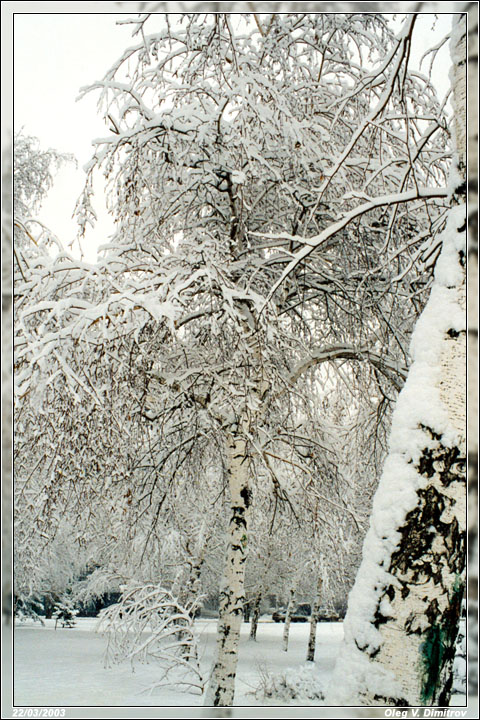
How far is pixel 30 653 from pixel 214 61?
58.0 feet

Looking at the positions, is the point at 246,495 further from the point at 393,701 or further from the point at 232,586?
the point at 393,701

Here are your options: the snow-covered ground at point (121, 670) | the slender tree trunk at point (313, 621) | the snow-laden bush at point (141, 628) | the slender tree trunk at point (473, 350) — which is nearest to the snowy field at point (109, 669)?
the snow-covered ground at point (121, 670)

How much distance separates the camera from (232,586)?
662 cm

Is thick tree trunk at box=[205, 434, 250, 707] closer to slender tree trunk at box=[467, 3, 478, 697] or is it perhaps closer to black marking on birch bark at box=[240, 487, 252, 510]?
black marking on birch bark at box=[240, 487, 252, 510]

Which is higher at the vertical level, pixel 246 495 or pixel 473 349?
pixel 473 349

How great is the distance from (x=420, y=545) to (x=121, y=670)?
47.2 ft

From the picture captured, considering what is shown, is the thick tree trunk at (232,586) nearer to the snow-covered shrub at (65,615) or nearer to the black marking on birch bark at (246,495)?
the black marking on birch bark at (246,495)

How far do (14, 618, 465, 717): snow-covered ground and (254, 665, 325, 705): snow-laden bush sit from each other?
0.02 metres

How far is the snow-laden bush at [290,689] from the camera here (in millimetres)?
11643

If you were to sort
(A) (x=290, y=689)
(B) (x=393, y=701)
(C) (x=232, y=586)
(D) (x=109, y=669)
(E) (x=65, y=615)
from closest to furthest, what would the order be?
1. (B) (x=393, y=701)
2. (C) (x=232, y=586)
3. (A) (x=290, y=689)
4. (D) (x=109, y=669)
5. (E) (x=65, y=615)

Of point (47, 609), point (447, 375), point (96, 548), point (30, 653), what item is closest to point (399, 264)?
point (447, 375)

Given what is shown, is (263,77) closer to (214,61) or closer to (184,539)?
(214,61)

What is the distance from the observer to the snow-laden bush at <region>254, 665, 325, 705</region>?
11643mm

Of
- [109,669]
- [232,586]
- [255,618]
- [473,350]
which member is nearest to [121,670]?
A: [109,669]
